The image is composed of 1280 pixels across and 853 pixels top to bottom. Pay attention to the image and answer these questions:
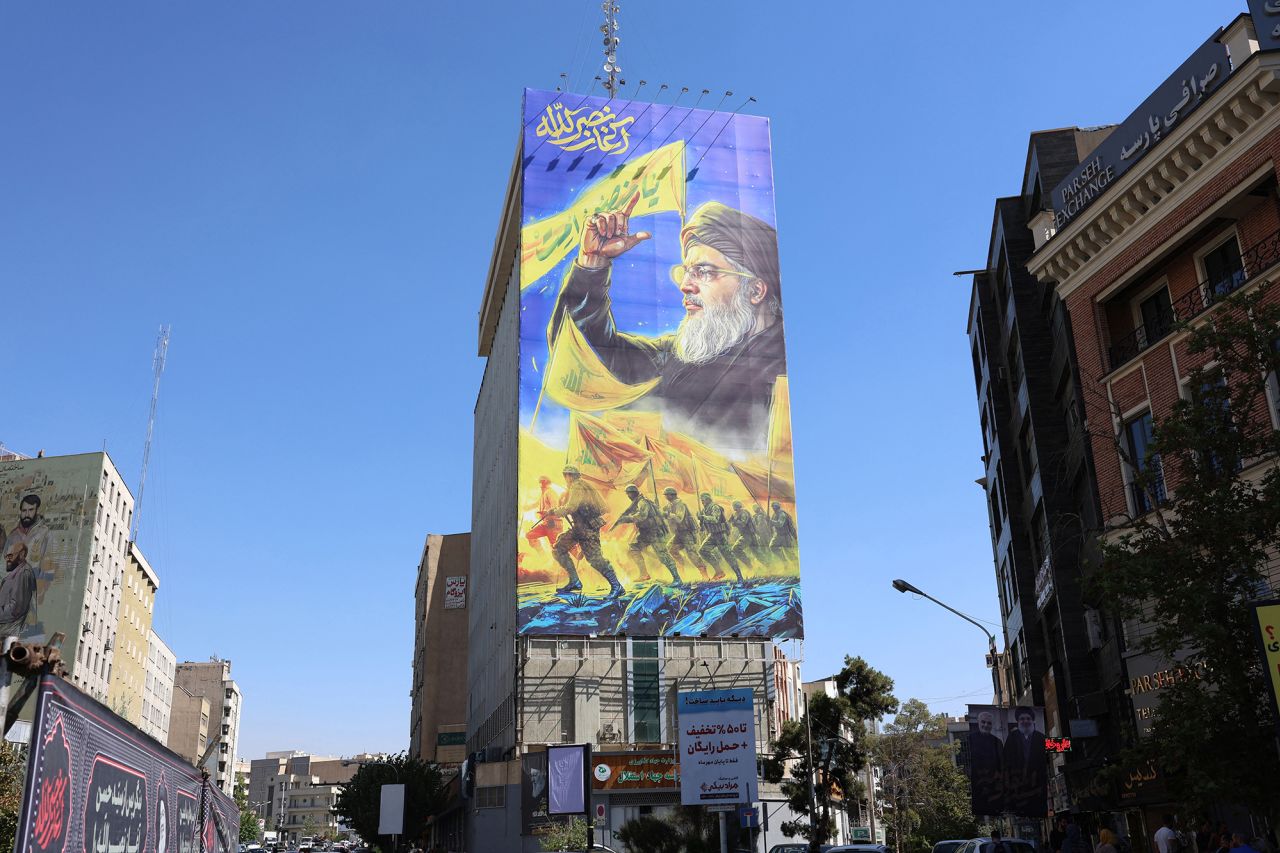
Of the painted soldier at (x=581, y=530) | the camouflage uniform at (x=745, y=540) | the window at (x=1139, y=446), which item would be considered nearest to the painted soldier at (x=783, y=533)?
the camouflage uniform at (x=745, y=540)

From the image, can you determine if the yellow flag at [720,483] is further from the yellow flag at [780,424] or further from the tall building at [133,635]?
the tall building at [133,635]

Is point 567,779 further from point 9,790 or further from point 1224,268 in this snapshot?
point 1224,268

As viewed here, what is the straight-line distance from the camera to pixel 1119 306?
28.1 m

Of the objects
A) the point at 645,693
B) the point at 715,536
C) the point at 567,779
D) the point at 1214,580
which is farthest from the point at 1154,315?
the point at 645,693

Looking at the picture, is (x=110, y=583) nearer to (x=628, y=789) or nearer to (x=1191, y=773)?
(x=628, y=789)

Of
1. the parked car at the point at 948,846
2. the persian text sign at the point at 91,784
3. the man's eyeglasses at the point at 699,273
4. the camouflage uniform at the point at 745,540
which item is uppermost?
the man's eyeglasses at the point at 699,273

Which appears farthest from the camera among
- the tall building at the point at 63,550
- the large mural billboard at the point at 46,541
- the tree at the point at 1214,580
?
the tall building at the point at 63,550

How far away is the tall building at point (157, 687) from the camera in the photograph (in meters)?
97.8

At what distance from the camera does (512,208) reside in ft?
272

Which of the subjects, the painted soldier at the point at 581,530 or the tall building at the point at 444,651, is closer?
the painted soldier at the point at 581,530

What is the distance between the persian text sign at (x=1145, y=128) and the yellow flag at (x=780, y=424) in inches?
1504

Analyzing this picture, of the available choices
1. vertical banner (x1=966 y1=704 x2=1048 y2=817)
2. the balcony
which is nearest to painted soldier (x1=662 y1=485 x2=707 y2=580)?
vertical banner (x1=966 y1=704 x2=1048 y2=817)

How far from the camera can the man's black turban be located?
71.5 metres

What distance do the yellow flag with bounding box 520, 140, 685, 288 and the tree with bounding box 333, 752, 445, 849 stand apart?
38859 mm
